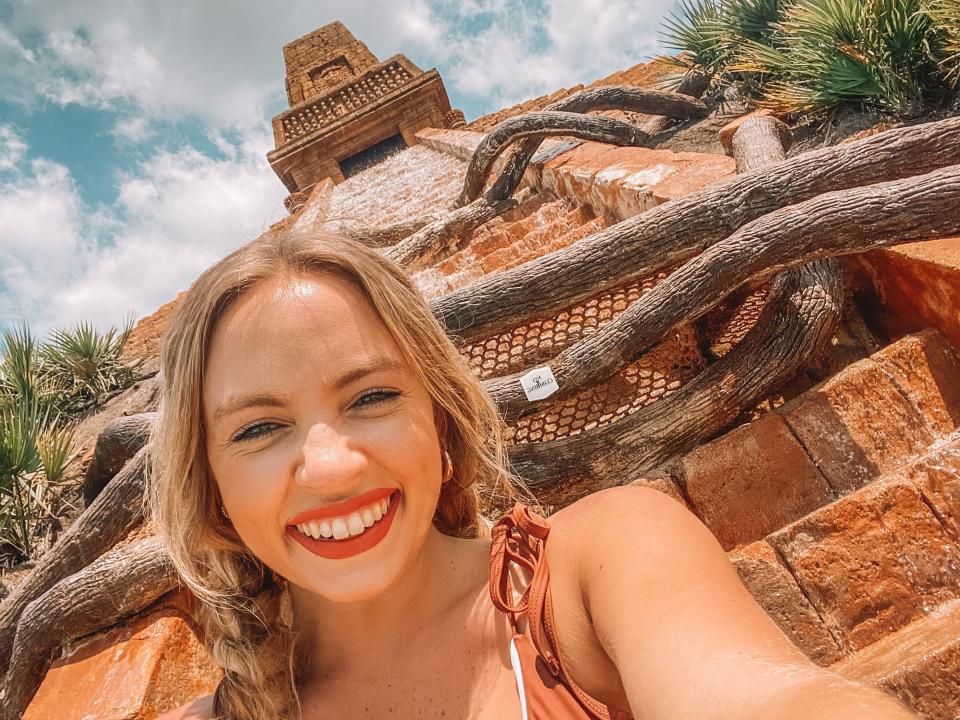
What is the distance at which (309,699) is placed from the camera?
1393mm

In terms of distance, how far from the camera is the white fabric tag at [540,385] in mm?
2367

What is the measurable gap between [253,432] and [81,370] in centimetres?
776

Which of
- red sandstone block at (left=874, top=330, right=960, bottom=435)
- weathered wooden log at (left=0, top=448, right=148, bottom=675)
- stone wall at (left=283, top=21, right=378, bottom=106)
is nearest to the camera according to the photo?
red sandstone block at (left=874, top=330, right=960, bottom=435)

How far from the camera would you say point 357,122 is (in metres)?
15.1

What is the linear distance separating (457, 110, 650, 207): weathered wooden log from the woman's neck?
5.00 m

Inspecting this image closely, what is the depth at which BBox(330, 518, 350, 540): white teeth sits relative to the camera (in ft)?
3.87

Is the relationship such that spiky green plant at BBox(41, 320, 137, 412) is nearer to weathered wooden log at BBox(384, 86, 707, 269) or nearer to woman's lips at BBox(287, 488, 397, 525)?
weathered wooden log at BBox(384, 86, 707, 269)

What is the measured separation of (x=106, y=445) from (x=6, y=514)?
4.40 feet

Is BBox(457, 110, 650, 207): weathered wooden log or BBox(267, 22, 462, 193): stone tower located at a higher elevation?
BBox(267, 22, 462, 193): stone tower

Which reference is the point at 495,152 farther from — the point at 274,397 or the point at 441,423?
the point at 274,397

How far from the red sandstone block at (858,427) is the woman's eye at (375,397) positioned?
1415mm

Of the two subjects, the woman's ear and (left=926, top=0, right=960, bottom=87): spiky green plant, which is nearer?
the woman's ear

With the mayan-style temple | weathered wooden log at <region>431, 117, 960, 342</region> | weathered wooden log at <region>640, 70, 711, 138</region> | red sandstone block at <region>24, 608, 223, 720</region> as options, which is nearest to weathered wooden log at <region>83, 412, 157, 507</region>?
the mayan-style temple

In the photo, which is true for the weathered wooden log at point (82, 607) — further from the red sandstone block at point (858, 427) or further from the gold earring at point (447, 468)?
the red sandstone block at point (858, 427)
